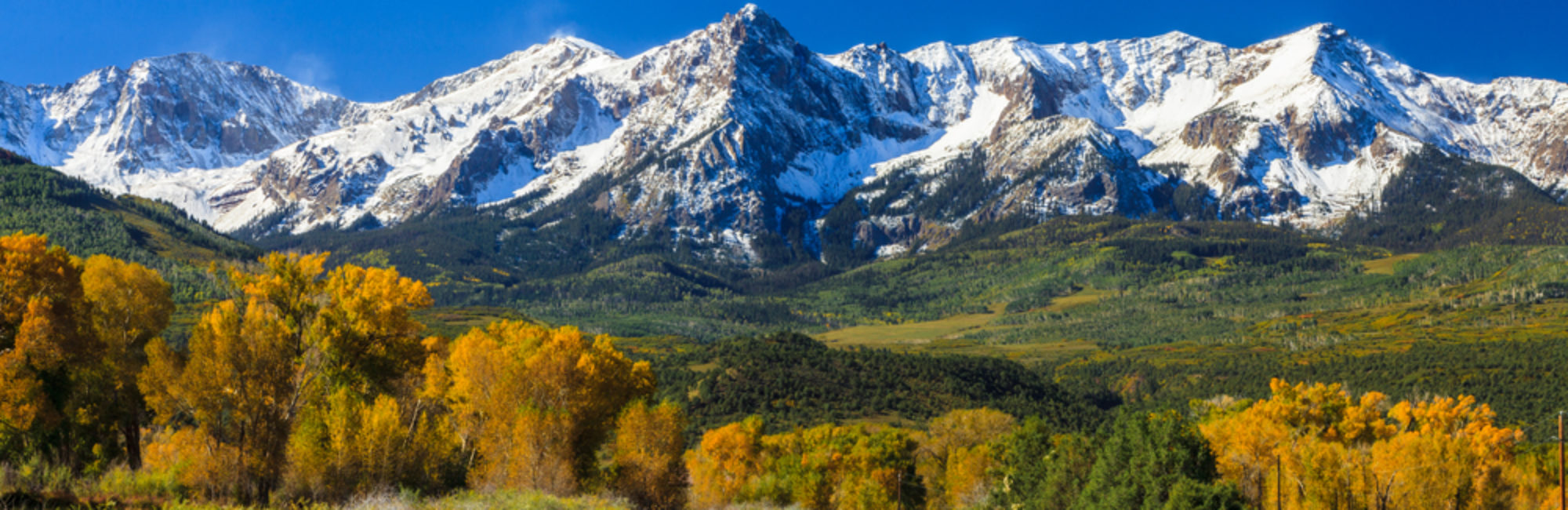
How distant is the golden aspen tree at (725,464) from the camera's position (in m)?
70.1

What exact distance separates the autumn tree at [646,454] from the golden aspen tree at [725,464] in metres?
20.2

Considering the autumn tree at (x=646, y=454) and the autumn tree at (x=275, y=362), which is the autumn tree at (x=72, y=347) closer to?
the autumn tree at (x=275, y=362)

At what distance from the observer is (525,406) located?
38938 mm

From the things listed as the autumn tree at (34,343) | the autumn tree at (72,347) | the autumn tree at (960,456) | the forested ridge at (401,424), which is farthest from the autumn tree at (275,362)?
the autumn tree at (960,456)

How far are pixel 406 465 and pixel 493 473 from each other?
4.22m

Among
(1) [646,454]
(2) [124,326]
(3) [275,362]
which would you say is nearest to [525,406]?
(1) [646,454]

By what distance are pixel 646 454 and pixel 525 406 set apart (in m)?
9.68

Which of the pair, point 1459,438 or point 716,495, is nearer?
point 1459,438

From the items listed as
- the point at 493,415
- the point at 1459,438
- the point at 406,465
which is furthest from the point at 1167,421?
the point at 406,465

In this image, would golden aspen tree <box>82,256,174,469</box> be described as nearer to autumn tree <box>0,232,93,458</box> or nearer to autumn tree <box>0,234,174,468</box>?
autumn tree <box>0,234,174,468</box>

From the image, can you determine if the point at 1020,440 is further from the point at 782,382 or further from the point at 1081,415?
the point at 1081,415

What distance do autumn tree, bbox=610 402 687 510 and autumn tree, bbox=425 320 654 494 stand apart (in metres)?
2.53

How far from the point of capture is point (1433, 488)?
51469 mm

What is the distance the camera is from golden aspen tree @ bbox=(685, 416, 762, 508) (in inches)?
2758
